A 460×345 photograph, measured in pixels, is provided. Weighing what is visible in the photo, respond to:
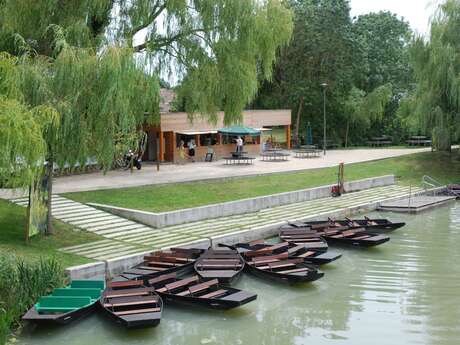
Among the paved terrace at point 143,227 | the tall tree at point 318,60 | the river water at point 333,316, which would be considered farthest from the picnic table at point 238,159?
the river water at point 333,316

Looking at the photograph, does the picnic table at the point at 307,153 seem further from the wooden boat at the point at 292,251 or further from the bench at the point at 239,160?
the wooden boat at the point at 292,251

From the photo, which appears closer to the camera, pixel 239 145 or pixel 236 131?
pixel 236 131

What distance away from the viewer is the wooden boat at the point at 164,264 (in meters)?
14.2

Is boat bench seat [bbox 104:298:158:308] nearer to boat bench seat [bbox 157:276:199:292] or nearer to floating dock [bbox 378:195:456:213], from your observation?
boat bench seat [bbox 157:276:199:292]

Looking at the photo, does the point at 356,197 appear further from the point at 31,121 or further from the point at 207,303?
the point at 31,121

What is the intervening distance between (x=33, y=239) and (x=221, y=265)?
16.8 ft

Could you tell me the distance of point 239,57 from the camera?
1009 inches

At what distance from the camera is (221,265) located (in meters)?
15.0

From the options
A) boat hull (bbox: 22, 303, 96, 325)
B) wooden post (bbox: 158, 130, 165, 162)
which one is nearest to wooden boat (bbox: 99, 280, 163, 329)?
boat hull (bbox: 22, 303, 96, 325)

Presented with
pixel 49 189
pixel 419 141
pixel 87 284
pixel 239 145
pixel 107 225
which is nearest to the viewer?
pixel 87 284

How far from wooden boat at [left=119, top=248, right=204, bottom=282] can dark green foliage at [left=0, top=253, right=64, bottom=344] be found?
1.91m

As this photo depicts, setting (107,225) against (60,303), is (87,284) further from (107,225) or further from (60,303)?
(107,225)

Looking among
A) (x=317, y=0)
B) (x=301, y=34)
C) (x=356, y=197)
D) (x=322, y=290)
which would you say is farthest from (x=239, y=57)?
(x=317, y=0)

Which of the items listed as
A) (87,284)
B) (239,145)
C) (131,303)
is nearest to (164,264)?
(87,284)
